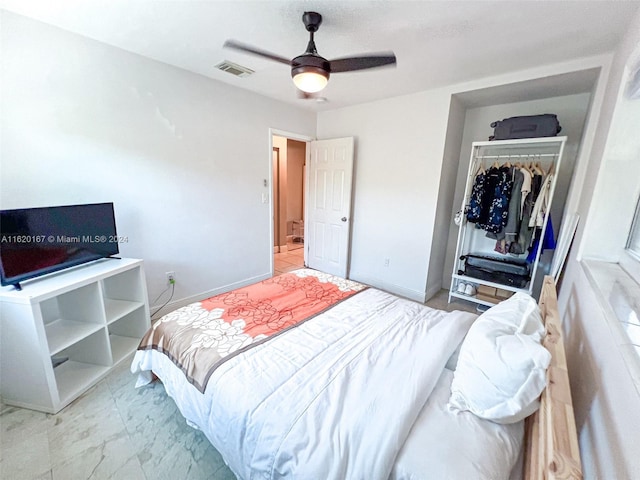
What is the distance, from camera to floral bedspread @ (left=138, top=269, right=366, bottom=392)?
1287 mm

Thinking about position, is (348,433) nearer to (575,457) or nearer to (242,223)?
(575,457)

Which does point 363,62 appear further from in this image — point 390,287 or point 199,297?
point 199,297

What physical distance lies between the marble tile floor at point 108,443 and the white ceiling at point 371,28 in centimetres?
243

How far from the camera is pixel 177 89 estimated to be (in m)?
2.44

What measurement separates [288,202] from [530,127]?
437 cm

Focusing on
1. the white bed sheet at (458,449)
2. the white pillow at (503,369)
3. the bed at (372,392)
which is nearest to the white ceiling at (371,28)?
the bed at (372,392)

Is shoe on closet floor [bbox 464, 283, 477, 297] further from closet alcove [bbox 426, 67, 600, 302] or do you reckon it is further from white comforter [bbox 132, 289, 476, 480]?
white comforter [bbox 132, 289, 476, 480]

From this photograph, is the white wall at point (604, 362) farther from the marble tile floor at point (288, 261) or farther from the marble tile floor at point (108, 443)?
the marble tile floor at point (288, 261)

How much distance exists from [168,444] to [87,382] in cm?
82

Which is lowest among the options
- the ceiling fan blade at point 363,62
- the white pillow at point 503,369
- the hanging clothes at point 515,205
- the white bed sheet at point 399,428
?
the white bed sheet at point 399,428

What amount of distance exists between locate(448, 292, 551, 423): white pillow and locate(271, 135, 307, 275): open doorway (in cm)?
335

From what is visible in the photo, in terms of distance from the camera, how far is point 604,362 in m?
0.72

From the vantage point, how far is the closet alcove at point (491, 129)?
7.80 ft

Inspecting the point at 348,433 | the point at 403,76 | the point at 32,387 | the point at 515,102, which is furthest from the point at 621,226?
the point at 32,387
